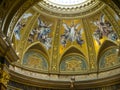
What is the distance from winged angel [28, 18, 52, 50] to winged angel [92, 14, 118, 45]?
4138 millimetres

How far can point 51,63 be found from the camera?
1017 inches

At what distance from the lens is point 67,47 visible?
26.2 m

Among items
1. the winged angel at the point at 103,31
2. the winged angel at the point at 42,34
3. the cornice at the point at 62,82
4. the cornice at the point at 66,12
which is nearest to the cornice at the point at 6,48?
the cornice at the point at 62,82

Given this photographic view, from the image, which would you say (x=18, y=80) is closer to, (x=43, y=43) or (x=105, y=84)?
(x=43, y=43)

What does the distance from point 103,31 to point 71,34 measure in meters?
2.92

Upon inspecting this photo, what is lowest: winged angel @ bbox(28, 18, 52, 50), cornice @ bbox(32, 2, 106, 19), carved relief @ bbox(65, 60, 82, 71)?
carved relief @ bbox(65, 60, 82, 71)

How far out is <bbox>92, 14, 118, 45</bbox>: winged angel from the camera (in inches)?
968

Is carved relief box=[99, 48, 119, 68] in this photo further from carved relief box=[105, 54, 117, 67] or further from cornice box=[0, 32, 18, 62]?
cornice box=[0, 32, 18, 62]

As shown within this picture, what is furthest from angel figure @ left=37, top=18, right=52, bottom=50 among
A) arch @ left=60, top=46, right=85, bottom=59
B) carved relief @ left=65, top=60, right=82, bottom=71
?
carved relief @ left=65, top=60, right=82, bottom=71

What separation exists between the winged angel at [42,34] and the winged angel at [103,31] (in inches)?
163

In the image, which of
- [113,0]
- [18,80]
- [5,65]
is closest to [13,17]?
[5,65]

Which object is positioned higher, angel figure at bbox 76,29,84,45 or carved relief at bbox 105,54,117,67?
angel figure at bbox 76,29,84,45

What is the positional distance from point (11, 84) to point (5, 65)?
7.24 metres

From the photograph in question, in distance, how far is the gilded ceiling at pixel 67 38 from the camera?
961 inches
